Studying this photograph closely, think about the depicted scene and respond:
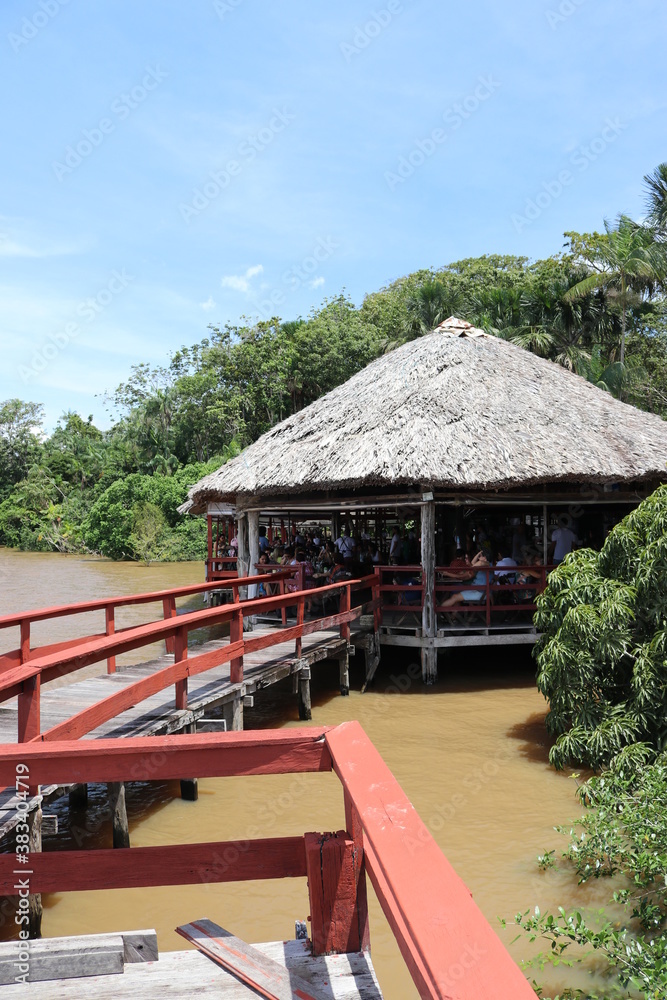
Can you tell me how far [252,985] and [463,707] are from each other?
27.7ft

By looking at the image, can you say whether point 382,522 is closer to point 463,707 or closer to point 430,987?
point 463,707

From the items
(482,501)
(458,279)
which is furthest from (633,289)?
(482,501)

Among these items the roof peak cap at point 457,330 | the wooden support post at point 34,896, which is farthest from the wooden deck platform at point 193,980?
the roof peak cap at point 457,330

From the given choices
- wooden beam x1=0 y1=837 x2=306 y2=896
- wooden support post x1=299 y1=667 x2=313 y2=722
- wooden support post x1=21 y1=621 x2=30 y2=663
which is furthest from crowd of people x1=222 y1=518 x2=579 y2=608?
wooden beam x1=0 y1=837 x2=306 y2=896

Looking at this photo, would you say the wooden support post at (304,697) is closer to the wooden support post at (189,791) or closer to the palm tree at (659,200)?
the wooden support post at (189,791)

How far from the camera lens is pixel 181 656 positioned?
6.91 meters

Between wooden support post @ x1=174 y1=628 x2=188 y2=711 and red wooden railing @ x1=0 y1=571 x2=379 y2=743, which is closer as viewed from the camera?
red wooden railing @ x1=0 y1=571 x2=379 y2=743

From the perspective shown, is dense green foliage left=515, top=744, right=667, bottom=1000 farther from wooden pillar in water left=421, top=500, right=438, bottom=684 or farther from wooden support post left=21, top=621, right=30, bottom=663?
wooden pillar in water left=421, top=500, right=438, bottom=684

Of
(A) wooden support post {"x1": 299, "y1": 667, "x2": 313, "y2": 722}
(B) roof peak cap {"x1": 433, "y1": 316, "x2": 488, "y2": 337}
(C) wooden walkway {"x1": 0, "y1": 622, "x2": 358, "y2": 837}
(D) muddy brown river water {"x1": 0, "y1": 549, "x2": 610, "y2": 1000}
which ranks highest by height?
(B) roof peak cap {"x1": 433, "y1": 316, "x2": 488, "y2": 337}

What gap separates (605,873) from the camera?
530 cm

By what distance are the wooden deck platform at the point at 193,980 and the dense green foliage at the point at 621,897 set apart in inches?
76.5

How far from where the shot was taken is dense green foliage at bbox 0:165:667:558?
84.2ft

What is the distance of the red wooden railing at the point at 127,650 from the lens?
4.70 metres

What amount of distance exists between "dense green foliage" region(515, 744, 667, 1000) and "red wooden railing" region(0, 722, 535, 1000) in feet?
6.55
